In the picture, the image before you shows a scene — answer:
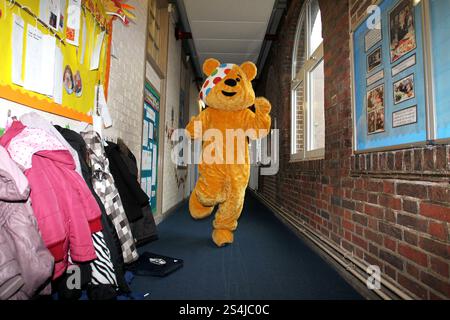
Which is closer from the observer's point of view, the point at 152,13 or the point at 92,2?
the point at 92,2

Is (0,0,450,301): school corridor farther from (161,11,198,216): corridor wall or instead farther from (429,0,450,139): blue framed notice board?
(161,11,198,216): corridor wall

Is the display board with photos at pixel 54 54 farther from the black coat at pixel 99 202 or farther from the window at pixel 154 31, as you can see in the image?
the window at pixel 154 31

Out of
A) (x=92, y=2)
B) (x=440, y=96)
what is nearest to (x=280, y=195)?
(x=440, y=96)

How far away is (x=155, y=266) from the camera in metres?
1.82

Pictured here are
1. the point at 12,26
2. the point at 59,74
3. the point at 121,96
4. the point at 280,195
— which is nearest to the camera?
the point at 12,26

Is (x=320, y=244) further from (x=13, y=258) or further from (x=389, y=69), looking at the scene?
(x=13, y=258)

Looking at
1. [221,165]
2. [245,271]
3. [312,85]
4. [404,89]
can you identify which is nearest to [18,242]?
[245,271]

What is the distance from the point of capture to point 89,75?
167 cm

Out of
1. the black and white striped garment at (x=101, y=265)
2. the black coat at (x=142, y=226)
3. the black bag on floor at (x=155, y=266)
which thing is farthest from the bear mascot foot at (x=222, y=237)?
the black and white striped garment at (x=101, y=265)

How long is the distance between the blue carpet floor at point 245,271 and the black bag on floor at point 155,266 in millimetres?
39

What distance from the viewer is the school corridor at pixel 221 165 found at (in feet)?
3.31

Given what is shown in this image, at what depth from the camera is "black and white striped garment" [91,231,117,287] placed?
3.93 feet

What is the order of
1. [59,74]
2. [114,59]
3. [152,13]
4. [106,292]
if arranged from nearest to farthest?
1. [106,292]
2. [59,74]
3. [114,59]
4. [152,13]
